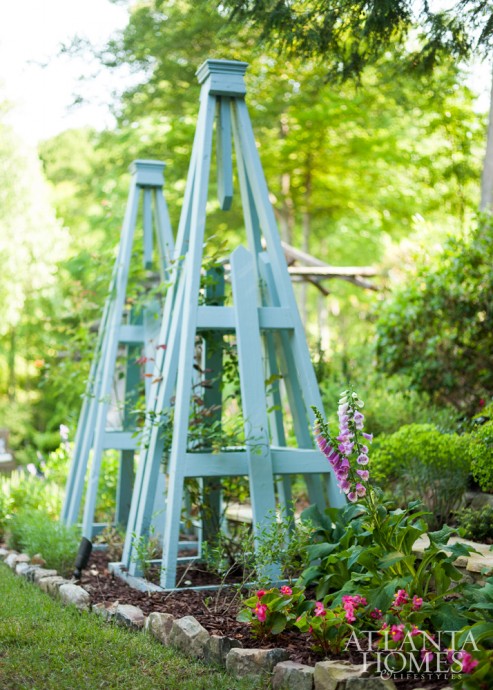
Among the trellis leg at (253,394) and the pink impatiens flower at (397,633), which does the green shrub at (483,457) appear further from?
the pink impatiens flower at (397,633)

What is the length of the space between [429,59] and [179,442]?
10.0 feet

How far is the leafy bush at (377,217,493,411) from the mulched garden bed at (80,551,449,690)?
330cm

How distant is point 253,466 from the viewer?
461cm

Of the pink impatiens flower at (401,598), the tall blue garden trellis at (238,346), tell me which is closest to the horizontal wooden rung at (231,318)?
the tall blue garden trellis at (238,346)

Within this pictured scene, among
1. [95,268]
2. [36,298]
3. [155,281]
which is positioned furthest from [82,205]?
[95,268]

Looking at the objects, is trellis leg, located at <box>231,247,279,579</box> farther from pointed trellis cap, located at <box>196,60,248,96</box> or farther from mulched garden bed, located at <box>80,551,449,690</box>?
pointed trellis cap, located at <box>196,60,248,96</box>

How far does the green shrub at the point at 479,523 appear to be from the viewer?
4668 mm

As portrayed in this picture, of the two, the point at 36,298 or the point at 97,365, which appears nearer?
the point at 97,365

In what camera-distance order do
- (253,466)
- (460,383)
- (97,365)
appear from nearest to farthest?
(253,466) < (97,365) < (460,383)

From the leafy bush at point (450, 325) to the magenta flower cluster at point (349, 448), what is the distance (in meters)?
3.87

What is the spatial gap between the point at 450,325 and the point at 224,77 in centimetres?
349

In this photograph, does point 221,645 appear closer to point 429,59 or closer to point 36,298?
point 429,59

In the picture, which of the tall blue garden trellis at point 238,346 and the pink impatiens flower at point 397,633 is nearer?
the pink impatiens flower at point 397,633

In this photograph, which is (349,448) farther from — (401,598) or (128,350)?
(128,350)
